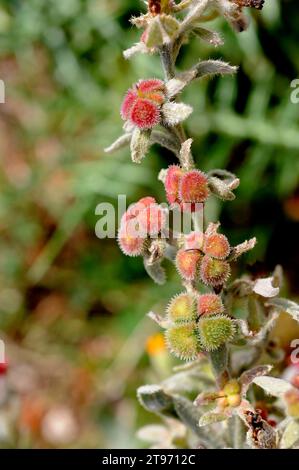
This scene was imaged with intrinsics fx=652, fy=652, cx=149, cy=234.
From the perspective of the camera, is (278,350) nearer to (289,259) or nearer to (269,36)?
(289,259)

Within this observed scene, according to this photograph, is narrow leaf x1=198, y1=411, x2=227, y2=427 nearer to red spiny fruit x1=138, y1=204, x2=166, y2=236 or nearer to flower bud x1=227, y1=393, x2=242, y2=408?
flower bud x1=227, y1=393, x2=242, y2=408

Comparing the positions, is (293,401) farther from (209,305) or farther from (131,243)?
(131,243)

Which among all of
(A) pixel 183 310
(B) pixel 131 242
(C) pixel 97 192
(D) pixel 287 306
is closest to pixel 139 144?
(B) pixel 131 242

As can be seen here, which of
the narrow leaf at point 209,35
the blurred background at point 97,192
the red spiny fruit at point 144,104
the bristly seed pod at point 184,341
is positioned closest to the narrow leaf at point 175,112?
the red spiny fruit at point 144,104

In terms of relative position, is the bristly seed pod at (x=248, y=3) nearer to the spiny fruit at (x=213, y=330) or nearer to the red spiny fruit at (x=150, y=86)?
the red spiny fruit at (x=150, y=86)

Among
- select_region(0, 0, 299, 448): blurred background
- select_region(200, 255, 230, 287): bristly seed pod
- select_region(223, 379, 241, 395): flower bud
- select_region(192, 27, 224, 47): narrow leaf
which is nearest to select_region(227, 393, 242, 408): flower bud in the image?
select_region(223, 379, 241, 395): flower bud

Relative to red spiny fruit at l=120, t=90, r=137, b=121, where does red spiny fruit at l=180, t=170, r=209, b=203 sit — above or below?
below
